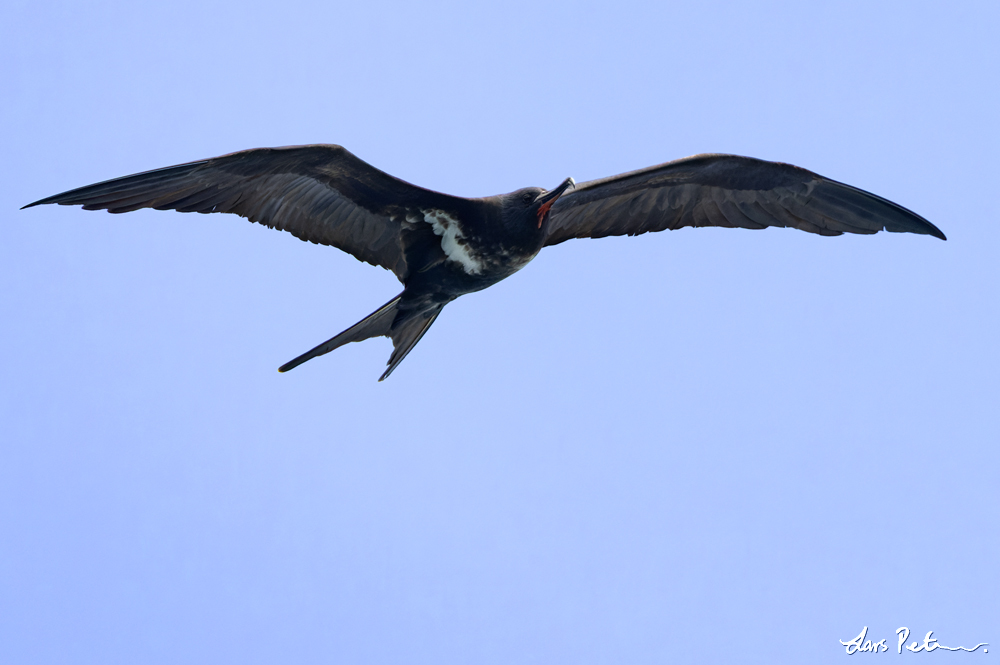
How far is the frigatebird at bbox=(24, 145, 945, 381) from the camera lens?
20.3 feet

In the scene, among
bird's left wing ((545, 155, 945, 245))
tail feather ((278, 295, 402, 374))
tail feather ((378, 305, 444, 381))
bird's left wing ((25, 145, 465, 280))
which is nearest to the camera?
bird's left wing ((25, 145, 465, 280))

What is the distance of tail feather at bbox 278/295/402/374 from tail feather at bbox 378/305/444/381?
0.10 ft

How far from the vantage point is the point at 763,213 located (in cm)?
702

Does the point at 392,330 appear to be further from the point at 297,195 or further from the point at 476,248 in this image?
the point at 297,195

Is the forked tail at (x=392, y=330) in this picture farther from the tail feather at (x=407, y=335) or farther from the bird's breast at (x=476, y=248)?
the bird's breast at (x=476, y=248)

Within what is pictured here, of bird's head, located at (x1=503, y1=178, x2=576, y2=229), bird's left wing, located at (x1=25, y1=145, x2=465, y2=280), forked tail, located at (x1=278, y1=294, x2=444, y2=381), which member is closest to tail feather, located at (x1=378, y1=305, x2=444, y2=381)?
forked tail, located at (x1=278, y1=294, x2=444, y2=381)

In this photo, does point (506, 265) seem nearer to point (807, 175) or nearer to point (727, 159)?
point (727, 159)

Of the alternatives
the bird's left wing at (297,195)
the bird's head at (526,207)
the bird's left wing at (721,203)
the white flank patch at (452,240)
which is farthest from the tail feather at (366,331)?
the bird's left wing at (721,203)

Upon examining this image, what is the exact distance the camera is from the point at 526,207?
252 inches

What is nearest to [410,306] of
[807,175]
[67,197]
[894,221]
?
[67,197]

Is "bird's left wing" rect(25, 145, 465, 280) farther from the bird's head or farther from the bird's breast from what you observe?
the bird's head

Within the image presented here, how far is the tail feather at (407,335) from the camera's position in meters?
7.00

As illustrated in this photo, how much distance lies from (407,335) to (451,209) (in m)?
1.15

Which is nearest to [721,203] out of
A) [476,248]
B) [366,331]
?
[476,248]
